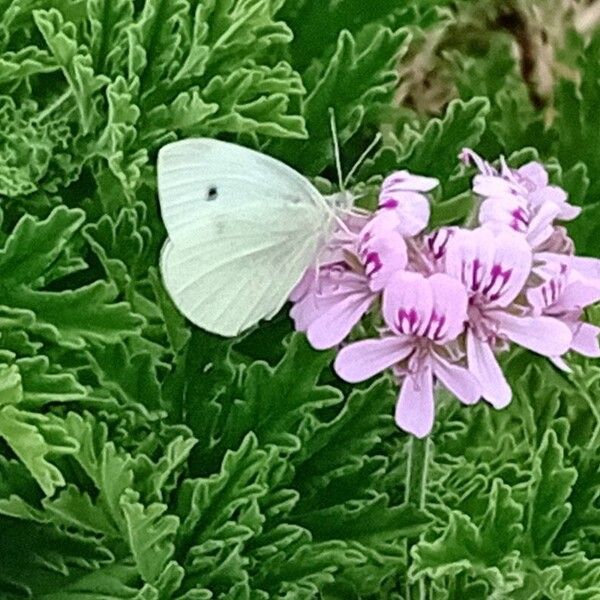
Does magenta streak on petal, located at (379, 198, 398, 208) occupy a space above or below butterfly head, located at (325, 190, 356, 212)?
above

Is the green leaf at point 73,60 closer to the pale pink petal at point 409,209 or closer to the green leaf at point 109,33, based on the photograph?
the green leaf at point 109,33

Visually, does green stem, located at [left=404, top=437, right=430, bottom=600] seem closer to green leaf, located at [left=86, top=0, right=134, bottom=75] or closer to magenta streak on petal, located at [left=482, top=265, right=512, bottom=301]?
magenta streak on petal, located at [left=482, top=265, right=512, bottom=301]

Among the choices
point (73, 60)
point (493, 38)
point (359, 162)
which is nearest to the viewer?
point (73, 60)

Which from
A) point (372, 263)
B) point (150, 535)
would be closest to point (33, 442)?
point (150, 535)

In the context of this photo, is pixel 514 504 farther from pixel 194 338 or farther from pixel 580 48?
pixel 580 48

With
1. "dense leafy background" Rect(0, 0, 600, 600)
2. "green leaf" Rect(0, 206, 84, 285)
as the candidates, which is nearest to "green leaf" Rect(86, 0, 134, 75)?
"dense leafy background" Rect(0, 0, 600, 600)

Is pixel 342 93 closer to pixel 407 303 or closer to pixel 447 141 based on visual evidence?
pixel 447 141

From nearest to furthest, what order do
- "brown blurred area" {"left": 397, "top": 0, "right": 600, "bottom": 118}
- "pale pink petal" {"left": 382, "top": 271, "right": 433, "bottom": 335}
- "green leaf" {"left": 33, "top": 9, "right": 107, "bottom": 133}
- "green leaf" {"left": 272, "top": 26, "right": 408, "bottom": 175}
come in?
"pale pink petal" {"left": 382, "top": 271, "right": 433, "bottom": 335} < "green leaf" {"left": 33, "top": 9, "right": 107, "bottom": 133} < "green leaf" {"left": 272, "top": 26, "right": 408, "bottom": 175} < "brown blurred area" {"left": 397, "top": 0, "right": 600, "bottom": 118}
